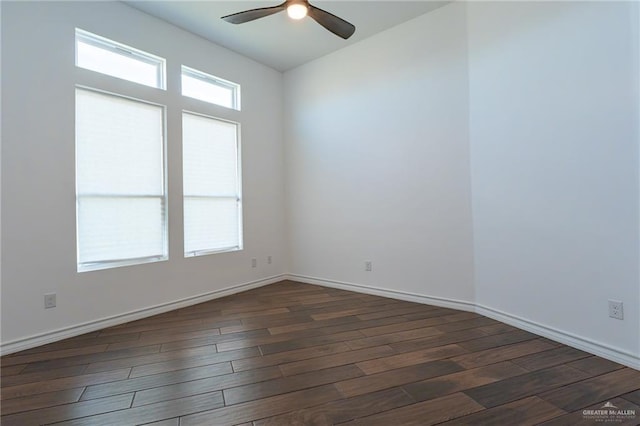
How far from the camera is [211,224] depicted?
3.94 meters

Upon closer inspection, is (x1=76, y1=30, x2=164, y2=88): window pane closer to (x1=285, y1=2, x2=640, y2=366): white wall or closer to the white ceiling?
the white ceiling

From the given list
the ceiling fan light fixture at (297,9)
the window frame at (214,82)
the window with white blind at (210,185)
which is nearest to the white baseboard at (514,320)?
the window with white blind at (210,185)

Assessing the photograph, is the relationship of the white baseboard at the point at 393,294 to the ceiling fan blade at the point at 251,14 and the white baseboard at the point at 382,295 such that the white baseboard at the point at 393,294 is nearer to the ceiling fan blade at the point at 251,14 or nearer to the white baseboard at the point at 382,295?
the white baseboard at the point at 382,295

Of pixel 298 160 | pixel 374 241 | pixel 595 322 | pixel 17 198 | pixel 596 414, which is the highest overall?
pixel 298 160

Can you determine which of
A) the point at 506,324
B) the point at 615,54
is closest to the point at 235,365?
the point at 506,324

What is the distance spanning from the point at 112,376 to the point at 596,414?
282 centimetres

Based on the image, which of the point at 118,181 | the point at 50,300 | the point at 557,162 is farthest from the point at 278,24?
the point at 50,300

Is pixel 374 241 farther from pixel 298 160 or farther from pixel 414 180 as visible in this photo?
pixel 298 160

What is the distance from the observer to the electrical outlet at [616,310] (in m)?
2.07

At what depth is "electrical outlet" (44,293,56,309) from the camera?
2.59 metres

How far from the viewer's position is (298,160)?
469 cm

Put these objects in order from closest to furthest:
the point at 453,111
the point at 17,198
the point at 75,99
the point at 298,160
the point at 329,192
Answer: the point at 17,198 → the point at 75,99 → the point at 453,111 → the point at 329,192 → the point at 298,160

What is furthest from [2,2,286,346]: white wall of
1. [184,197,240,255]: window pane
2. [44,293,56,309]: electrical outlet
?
[184,197,240,255]: window pane

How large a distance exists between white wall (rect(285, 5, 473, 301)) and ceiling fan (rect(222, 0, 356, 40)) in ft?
4.06
